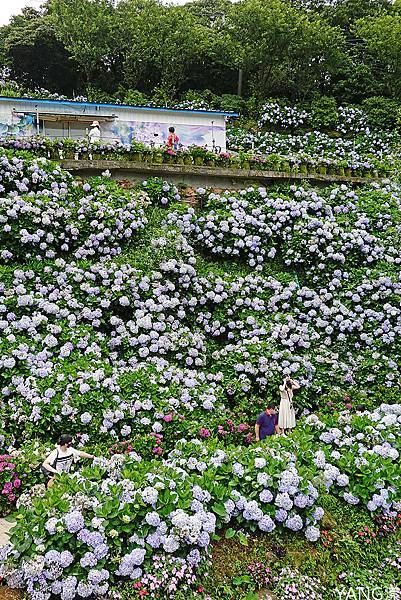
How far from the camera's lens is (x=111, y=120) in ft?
49.9

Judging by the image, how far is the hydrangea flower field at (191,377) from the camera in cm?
374

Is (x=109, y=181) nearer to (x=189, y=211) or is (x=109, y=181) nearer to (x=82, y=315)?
(x=189, y=211)

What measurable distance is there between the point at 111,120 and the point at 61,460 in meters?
12.0

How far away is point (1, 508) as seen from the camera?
511 centimetres

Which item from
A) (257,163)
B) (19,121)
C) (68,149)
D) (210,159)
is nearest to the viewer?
(68,149)

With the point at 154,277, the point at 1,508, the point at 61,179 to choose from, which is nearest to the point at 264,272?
the point at 154,277

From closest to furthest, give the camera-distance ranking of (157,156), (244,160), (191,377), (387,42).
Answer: (191,377) → (157,156) → (244,160) → (387,42)

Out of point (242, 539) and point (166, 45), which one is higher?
point (166, 45)

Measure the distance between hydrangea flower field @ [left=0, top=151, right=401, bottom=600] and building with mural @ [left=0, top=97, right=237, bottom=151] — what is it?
5.43 metres

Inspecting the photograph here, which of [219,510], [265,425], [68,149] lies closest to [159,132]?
[68,149]

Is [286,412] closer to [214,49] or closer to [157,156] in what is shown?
[157,156]

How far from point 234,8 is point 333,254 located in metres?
18.0

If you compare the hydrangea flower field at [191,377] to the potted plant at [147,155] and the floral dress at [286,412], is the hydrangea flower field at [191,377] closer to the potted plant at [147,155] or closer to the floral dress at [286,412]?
the floral dress at [286,412]

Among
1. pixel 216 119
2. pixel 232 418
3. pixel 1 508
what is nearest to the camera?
pixel 1 508
